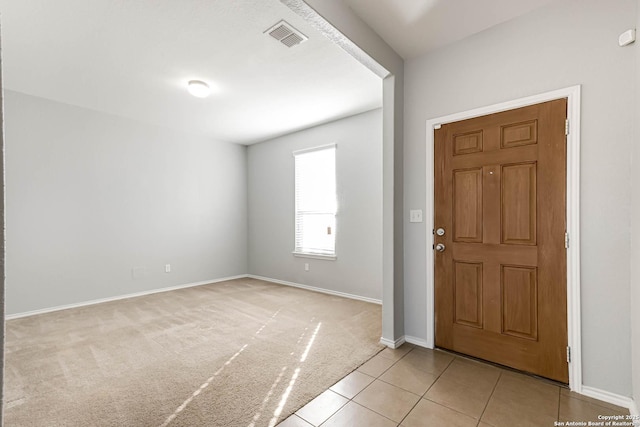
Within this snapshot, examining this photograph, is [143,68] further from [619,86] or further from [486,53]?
[619,86]

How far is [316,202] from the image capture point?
508 cm

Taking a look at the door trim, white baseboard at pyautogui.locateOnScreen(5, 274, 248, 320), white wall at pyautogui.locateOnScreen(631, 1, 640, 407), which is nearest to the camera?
white wall at pyautogui.locateOnScreen(631, 1, 640, 407)

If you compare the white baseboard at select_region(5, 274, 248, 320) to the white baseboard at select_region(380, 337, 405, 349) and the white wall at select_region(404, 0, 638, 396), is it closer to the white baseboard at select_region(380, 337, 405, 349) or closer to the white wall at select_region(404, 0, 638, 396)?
the white baseboard at select_region(380, 337, 405, 349)

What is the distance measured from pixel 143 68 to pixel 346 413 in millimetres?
3613

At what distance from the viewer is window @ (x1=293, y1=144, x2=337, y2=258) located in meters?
4.86

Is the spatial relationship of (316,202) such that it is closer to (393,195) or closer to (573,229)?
(393,195)

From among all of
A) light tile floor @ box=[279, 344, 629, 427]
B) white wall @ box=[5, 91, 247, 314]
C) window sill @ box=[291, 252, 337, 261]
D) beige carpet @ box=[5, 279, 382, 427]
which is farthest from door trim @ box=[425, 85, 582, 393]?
white wall @ box=[5, 91, 247, 314]

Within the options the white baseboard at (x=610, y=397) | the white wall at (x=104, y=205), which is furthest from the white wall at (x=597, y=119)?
the white wall at (x=104, y=205)

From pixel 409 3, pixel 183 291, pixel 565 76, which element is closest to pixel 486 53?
pixel 565 76

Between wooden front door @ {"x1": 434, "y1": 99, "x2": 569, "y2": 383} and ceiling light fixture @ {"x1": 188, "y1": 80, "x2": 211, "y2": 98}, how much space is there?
2608mm

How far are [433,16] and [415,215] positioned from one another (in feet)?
5.41

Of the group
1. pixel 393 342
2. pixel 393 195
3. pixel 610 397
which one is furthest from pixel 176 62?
pixel 610 397

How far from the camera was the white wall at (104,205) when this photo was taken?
376cm

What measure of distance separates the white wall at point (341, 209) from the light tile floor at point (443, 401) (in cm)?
197
